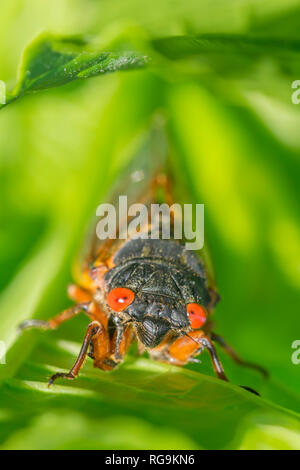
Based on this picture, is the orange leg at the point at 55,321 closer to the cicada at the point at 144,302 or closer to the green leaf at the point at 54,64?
the cicada at the point at 144,302

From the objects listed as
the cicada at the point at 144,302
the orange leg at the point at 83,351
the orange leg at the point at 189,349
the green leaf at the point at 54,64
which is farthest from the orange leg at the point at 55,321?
the green leaf at the point at 54,64

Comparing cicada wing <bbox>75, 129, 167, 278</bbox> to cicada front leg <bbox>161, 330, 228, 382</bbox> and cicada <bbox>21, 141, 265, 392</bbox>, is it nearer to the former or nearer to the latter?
cicada <bbox>21, 141, 265, 392</bbox>

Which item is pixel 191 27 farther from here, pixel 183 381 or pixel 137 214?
pixel 183 381

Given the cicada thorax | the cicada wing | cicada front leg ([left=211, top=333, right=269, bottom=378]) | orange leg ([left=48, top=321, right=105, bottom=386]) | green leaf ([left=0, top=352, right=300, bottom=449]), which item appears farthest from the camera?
the cicada wing

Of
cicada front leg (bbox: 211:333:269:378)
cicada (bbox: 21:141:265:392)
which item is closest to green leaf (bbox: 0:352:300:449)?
cicada (bbox: 21:141:265:392)
